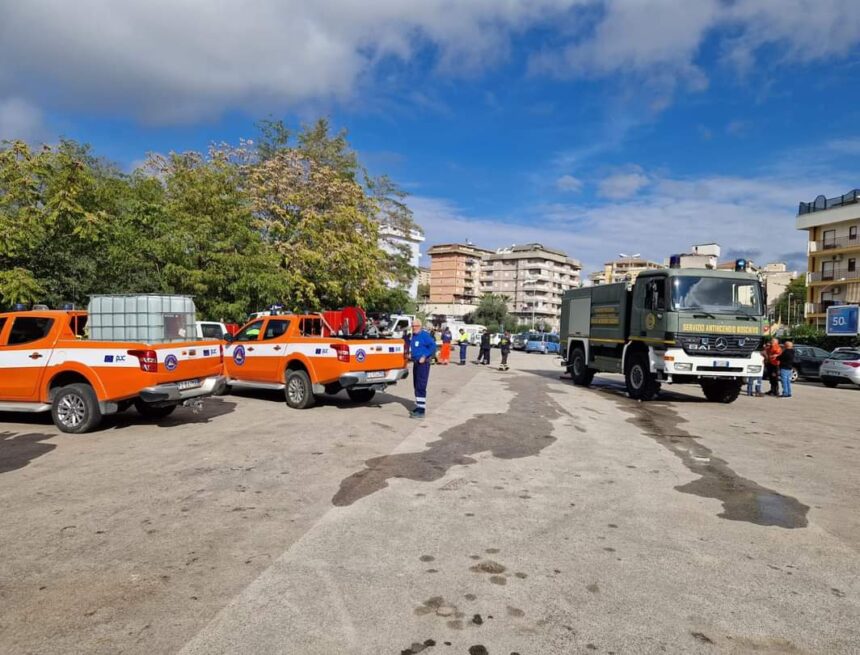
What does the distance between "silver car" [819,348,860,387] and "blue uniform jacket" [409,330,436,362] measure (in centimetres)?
1805

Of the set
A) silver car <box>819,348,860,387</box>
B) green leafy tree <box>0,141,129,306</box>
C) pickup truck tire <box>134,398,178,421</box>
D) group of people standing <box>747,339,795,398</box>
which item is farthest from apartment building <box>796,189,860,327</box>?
pickup truck tire <box>134,398,178,421</box>

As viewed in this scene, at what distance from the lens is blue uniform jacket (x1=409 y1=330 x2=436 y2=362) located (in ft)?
35.9

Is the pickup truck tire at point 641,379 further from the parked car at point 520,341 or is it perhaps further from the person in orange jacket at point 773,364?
the parked car at point 520,341

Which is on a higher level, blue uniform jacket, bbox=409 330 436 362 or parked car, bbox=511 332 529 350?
blue uniform jacket, bbox=409 330 436 362

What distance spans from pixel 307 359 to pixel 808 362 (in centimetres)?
2325

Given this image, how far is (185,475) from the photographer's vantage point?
6.55 meters

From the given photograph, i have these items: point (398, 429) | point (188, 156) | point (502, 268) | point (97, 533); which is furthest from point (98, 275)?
point (502, 268)

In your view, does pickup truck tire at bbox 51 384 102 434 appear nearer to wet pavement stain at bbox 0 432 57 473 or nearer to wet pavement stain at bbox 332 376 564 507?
wet pavement stain at bbox 0 432 57 473

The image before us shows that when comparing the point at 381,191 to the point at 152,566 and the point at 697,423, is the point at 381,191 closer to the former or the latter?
the point at 697,423

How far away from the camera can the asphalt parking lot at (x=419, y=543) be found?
3320 mm

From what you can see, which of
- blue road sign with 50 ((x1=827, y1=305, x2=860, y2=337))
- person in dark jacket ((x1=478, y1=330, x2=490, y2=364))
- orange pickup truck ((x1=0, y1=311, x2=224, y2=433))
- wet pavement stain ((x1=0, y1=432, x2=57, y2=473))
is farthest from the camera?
blue road sign with 50 ((x1=827, y1=305, x2=860, y2=337))

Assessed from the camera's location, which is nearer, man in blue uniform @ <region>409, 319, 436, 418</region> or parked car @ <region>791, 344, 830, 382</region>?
man in blue uniform @ <region>409, 319, 436, 418</region>

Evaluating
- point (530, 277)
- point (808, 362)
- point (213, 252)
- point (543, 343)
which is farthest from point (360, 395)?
point (530, 277)

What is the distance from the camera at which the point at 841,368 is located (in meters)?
22.1
